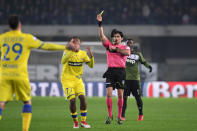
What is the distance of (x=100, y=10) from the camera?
125ft

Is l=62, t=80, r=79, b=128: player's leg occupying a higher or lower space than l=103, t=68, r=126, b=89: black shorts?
lower

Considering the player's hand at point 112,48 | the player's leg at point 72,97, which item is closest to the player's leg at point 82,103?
the player's leg at point 72,97

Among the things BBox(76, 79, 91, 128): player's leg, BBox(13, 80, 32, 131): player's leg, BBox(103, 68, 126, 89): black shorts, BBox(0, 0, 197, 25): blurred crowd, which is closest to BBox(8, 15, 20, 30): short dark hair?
BBox(13, 80, 32, 131): player's leg

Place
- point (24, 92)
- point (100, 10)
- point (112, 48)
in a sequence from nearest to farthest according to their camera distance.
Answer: point (24, 92) < point (112, 48) < point (100, 10)

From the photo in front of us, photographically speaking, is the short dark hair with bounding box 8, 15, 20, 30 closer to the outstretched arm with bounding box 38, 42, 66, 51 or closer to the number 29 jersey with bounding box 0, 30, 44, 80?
the number 29 jersey with bounding box 0, 30, 44, 80

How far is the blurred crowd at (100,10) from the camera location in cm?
3778

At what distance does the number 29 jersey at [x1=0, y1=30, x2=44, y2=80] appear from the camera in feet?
27.0

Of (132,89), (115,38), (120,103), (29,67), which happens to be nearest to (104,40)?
(115,38)

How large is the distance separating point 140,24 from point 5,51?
2990 cm

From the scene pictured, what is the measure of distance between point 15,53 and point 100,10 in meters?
30.1

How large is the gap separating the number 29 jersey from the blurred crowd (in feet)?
96.3

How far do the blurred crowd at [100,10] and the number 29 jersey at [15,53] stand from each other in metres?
29.3

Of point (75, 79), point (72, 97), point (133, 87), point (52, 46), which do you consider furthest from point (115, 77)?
point (52, 46)

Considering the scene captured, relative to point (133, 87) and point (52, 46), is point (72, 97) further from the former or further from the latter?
point (133, 87)
